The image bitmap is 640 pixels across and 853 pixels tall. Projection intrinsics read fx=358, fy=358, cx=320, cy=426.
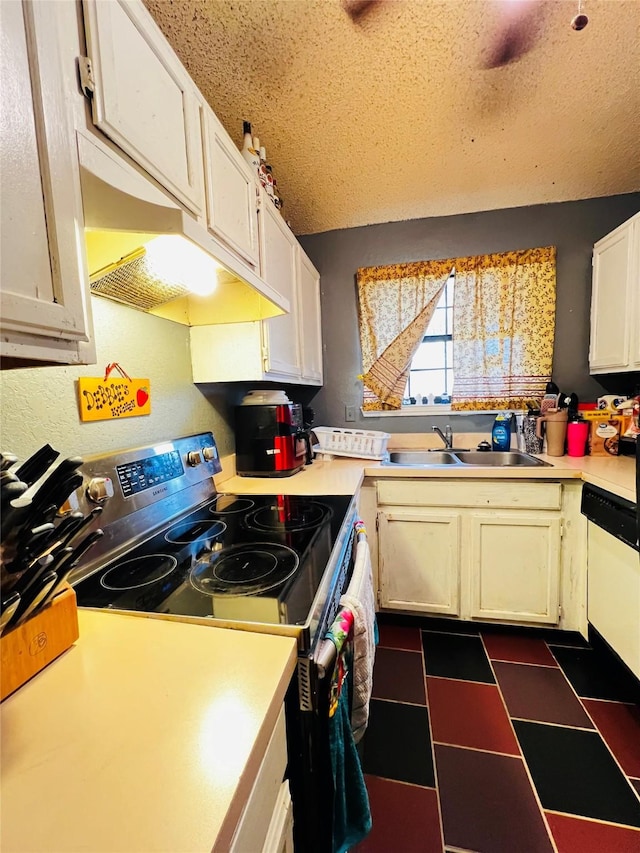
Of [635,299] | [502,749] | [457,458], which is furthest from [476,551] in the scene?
[635,299]

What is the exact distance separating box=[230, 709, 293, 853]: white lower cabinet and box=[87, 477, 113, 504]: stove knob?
68 centimetres

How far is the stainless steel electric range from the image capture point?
629 millimetres

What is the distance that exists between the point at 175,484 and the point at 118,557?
0.35m

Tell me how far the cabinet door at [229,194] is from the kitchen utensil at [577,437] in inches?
73.6

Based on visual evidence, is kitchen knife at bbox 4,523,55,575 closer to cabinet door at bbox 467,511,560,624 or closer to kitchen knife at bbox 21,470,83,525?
kitchen knife at bbox 21,470,83,525

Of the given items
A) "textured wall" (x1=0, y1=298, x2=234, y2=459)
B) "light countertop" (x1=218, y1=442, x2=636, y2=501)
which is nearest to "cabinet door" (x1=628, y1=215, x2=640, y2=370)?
"light countertop" (x1=218, y1=442, x2=636, y2=501)

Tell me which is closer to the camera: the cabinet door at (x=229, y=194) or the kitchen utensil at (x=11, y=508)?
the kitchen utensil at (x=11, y=508)

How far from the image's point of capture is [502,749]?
49.3 inches

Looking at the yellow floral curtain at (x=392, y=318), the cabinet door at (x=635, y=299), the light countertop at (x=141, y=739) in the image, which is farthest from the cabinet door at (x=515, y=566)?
the light countertop at (x=141, y=739)

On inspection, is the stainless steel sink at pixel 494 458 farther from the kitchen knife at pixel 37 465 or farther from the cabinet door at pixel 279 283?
the kitchen knife at pixel 37 465

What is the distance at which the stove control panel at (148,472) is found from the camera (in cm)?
104

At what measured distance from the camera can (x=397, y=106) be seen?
56.4 inches

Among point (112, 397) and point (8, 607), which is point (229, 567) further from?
point (112, 397)

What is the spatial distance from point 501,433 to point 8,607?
2323 mm
